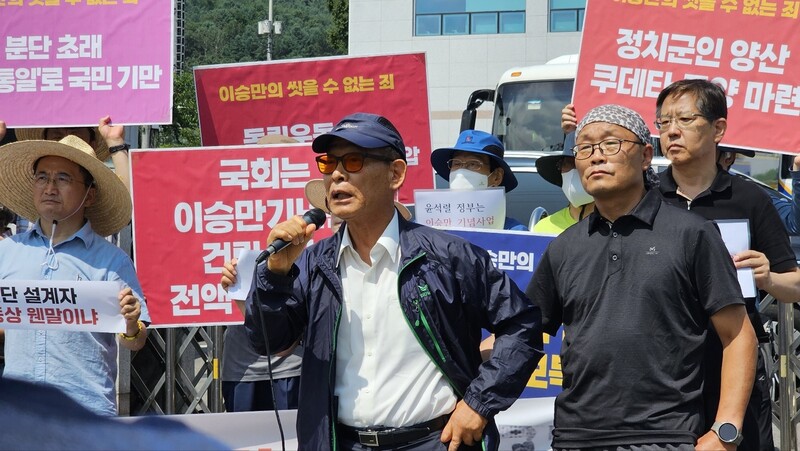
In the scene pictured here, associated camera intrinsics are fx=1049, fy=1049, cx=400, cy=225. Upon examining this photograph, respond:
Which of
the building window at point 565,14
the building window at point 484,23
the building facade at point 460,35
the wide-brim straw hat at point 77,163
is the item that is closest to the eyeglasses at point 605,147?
the wide-brim straw hat at point 77,163

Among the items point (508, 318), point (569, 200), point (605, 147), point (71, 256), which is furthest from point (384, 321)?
point (569, 200)

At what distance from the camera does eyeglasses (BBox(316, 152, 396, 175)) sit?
3.60 m

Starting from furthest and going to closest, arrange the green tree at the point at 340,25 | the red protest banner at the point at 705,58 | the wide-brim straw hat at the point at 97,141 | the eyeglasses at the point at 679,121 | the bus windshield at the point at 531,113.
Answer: the green tree at the point at 340,25 → the bus windshield at the point at 531,113 → the wide-brim straw hat at the point at 97,141 → the red protest banner at the point at 705,58 → the eyeglasses at the point at 679,121

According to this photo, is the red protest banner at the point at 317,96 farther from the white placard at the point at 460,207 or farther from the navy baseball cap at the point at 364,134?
the navy baseball cap at the point at 364,134

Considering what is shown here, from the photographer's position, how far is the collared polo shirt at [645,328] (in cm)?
345

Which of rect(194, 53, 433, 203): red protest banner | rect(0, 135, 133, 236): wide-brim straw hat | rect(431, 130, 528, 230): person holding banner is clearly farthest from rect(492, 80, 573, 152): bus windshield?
rect(0, 135, 133, 236): wide-brim straw hat

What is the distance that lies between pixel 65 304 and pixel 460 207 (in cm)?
220

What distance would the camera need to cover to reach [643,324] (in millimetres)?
3461

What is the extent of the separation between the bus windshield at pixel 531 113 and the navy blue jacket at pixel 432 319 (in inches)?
367

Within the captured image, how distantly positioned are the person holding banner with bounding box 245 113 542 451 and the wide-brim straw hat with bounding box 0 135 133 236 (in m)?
1.75

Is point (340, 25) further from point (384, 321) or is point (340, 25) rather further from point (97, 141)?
point (384, 321)

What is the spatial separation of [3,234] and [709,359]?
555cm

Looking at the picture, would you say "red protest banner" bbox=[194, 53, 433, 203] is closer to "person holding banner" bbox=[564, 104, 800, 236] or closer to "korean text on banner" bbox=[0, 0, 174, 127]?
"korean text on banner" bbox=[0, 0, 174, 127]

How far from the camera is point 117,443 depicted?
1.44 metres
